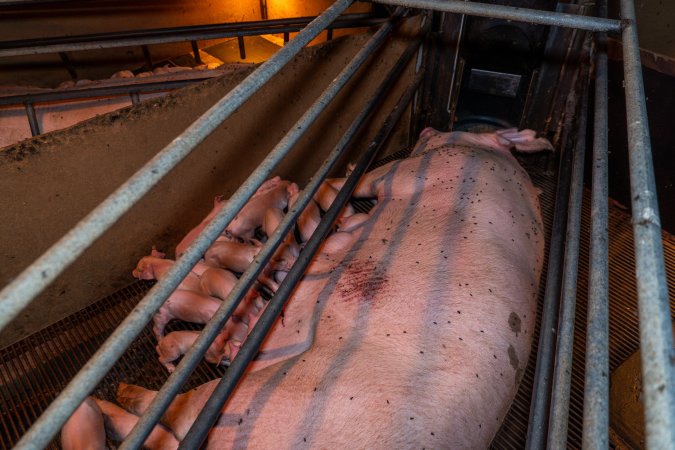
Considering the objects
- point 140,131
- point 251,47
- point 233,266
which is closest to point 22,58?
point 251,47

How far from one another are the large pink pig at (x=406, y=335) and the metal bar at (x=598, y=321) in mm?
592

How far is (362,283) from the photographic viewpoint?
1957 millimetres

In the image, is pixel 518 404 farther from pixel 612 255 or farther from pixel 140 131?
pixel 140 131

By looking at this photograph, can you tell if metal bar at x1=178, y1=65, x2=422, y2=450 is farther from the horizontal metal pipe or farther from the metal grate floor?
the horizontal metal pipe

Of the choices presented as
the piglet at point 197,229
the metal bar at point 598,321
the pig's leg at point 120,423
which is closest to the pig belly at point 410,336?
the pig's leg at point 120,423

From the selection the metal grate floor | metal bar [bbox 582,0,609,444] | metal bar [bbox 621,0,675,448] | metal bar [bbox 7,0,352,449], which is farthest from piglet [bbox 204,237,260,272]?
metal bar [bbox 621,0,675,448]

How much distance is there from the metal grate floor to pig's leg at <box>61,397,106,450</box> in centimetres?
25

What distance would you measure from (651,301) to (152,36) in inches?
122

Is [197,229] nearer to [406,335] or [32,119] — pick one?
[32,119]

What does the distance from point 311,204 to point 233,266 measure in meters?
0.59

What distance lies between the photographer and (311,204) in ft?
9.07

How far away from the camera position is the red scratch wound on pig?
1.90 m

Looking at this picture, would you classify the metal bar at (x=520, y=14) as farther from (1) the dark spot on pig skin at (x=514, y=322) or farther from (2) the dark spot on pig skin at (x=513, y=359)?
(2) the dark spot on pig skin at (x=513, y=359)

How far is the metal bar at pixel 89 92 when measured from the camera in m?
2.66
